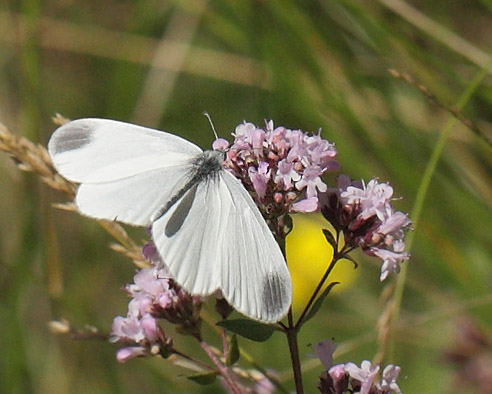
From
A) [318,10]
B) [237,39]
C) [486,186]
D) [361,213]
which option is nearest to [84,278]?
[237,39]

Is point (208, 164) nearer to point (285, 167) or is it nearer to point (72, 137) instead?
point (285, 167)

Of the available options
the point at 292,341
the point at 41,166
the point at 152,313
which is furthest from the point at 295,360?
the point at 41,166

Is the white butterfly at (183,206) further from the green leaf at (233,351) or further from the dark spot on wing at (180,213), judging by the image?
the green leaf at (233,351)

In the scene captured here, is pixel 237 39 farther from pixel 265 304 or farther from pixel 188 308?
pixel 265 304

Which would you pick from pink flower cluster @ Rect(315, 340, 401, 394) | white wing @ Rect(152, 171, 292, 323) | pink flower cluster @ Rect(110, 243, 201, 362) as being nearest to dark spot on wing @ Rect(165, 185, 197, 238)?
white wing @ Rect(152, 171, 292, 323)

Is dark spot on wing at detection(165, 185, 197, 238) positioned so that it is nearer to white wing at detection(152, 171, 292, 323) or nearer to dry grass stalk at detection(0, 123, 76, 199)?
white wing at detection(152, 171, 292, 323)

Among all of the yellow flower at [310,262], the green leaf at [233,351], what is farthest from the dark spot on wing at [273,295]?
the yellow flower at [310,262]
